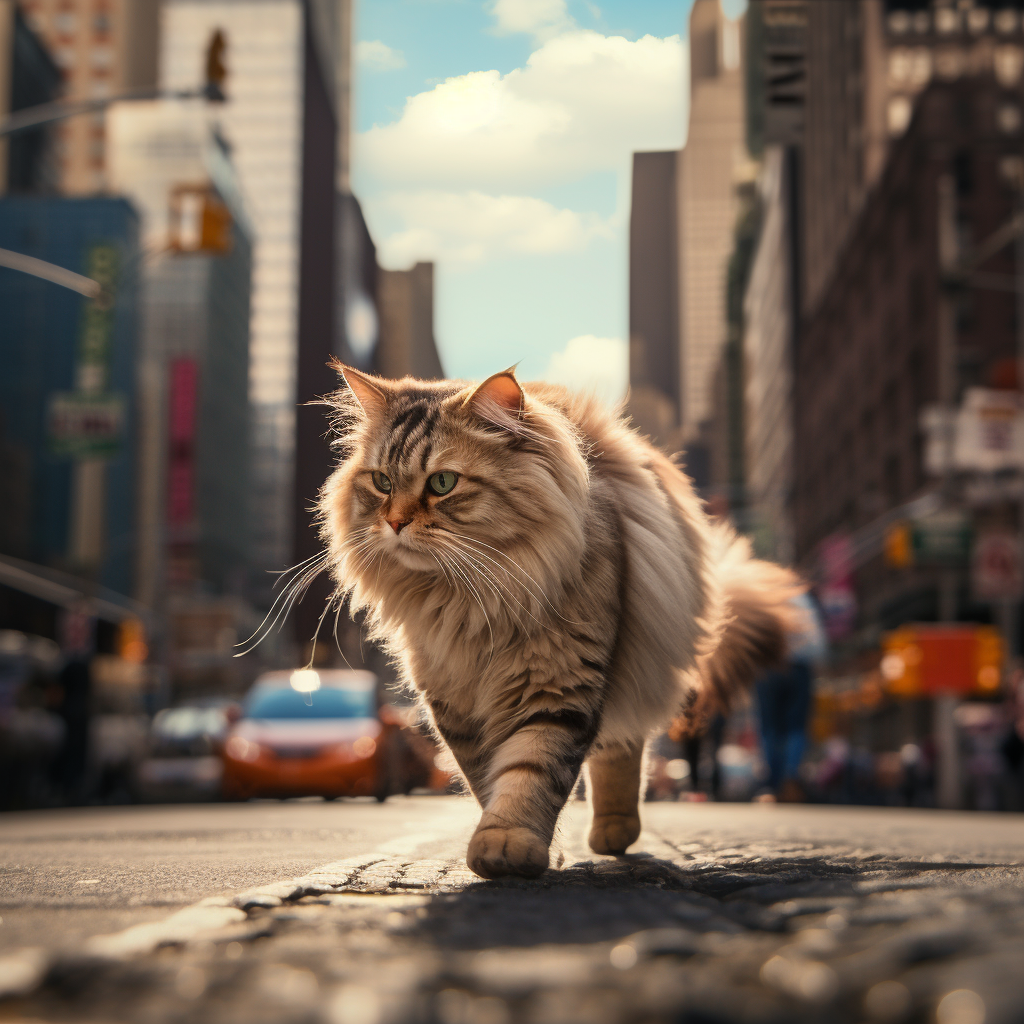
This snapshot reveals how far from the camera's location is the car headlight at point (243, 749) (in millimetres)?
13977

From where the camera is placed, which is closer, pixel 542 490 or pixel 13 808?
pixel 542 490

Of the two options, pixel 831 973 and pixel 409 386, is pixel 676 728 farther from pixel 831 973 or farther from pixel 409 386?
pixel 831 973

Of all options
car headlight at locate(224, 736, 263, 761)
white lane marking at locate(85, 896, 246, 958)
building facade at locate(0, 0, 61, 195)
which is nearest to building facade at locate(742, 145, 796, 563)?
building facade at locate(0, 0, 61, 195)

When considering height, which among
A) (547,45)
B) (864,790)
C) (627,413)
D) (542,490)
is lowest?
(864,790)

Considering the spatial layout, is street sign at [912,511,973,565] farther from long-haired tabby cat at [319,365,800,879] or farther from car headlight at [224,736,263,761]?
long-haired tabby cat at [319,365,800,879]

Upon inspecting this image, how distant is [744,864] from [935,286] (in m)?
42.3

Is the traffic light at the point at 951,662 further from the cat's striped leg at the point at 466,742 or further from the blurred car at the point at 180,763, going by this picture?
the cat's striped leg at the point at 466,742

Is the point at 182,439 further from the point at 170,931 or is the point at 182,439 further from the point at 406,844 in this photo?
the point at 170,931

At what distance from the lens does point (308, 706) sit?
1456 cm

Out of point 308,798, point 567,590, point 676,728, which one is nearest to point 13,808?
point 308,798

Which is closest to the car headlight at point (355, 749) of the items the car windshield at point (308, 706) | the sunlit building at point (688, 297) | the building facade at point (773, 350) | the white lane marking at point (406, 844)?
the car windshield at point (308, 706)

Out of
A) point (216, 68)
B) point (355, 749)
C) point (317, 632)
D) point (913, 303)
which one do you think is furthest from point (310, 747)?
point (913, 303)

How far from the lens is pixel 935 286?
43.6 meters

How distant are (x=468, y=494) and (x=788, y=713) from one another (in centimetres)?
706
